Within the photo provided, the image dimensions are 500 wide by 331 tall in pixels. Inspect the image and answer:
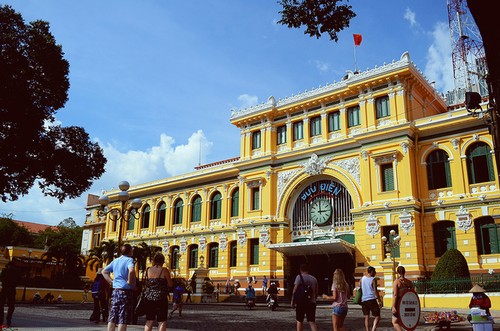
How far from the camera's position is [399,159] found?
27766 millimetres

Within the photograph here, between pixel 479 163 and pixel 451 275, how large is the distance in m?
7.96

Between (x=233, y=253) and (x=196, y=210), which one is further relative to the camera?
(x=196, y=210)

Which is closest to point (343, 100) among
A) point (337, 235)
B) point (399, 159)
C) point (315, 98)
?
point (315, 98)

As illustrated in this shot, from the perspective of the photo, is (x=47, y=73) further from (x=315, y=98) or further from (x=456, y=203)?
(x=456, y=203)

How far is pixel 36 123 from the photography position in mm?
22156

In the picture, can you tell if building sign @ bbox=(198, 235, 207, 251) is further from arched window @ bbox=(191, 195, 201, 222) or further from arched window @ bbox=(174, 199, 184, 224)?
arched window @ bbox=(174, 199, 184, 224)

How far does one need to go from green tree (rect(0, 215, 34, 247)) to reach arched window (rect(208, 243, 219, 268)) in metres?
36.4

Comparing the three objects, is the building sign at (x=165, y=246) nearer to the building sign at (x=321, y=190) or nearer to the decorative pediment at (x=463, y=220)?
the building sign at (x=321, y=190)

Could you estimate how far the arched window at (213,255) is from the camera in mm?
37719

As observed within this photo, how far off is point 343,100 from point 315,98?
83.5 inches

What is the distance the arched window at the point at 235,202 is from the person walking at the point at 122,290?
2889 cm

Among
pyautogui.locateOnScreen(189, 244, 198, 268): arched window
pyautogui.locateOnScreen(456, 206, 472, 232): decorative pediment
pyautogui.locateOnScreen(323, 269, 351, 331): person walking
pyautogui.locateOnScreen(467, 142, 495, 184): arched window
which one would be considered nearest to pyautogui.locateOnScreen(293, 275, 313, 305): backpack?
pyautogui.locateOnScreen(323, 269, 351, 331): person walking

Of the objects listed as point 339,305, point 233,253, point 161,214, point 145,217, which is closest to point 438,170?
point 233,253

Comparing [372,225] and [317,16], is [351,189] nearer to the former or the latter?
[372,225]
